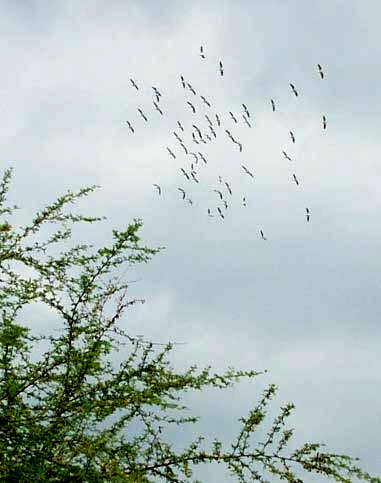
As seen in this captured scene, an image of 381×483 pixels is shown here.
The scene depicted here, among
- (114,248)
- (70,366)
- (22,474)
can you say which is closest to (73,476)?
(22,474)

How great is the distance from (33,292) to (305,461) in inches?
124

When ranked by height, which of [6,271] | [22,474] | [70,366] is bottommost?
[22,474]

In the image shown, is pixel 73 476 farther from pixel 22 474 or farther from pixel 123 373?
pixel 123 373

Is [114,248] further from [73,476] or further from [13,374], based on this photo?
[73,476]

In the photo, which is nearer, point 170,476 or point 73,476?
point 73,476

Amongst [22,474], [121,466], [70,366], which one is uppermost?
[70,366]

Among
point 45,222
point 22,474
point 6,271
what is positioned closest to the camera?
point 22,474

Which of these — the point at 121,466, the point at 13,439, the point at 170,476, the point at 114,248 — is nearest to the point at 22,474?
the point at 13,439

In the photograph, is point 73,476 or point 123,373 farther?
point 123,373

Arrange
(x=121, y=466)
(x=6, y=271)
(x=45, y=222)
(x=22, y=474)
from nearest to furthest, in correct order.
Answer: (x=22, y=474), (x=121, y=466), (x=6, y=271), (x=45, y=222)

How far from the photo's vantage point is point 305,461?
30.2 feet

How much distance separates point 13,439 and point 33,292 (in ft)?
5.09

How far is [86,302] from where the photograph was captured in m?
9.32

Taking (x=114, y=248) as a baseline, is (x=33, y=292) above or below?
below
